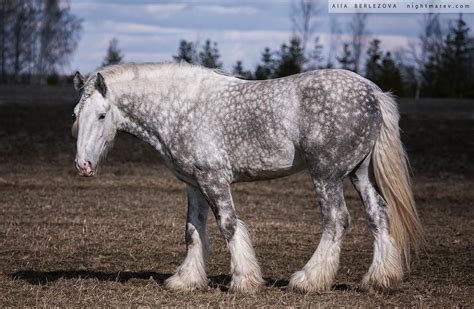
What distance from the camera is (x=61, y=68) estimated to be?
8144 cm

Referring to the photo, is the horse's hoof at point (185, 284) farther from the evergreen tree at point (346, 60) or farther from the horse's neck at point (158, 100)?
the evergreen tree at point (346, 60)

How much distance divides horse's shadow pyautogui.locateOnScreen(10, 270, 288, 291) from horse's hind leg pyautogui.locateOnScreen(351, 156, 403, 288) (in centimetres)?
100

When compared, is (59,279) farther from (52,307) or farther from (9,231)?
(9,231)

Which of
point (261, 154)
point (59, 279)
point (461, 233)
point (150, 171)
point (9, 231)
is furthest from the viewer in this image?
point (150, 171)

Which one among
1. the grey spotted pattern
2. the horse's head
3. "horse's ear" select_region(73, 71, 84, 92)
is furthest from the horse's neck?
"horse's ear" select_region(73, 71, 84, 92)

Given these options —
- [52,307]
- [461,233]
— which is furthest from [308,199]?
[52,307]

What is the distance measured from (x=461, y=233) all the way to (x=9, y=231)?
6.65 meters

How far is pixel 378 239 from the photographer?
312 inches

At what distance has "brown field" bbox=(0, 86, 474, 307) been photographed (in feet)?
25.5

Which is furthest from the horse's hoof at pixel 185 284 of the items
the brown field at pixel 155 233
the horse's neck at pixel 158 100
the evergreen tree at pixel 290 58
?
the evergreen tree at pixel 290 58

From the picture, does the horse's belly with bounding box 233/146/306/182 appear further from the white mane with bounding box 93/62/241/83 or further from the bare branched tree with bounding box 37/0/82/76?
the bare branched tree with bounding box 37/0/82/76

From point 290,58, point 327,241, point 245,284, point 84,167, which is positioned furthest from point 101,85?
point 290,58

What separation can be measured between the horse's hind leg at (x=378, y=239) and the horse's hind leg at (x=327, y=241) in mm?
347

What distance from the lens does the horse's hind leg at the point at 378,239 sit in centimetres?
779
